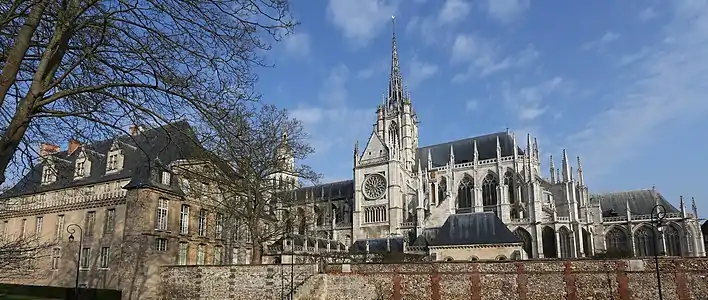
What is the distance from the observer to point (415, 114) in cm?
6494

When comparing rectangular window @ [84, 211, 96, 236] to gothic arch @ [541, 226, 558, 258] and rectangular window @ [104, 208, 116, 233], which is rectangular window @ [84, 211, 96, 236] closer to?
rectangular window @ [104, 208, 116, 233]

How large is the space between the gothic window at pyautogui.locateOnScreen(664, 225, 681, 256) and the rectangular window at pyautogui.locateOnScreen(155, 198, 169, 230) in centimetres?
4212

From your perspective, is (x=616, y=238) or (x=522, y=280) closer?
(x=522, y=280)

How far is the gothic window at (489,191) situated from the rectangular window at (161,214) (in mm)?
35096

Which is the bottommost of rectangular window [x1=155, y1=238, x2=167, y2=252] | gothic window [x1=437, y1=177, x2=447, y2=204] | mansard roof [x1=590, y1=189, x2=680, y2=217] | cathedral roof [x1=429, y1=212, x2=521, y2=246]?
rectangular window [x1=155, y1=238, x2=167, y2=252]

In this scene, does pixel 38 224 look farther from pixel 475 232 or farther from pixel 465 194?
pixel 465 194

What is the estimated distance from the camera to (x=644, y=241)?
45.8m

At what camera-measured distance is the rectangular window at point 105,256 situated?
24.7m

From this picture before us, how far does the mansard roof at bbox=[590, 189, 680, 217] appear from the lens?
158 feet

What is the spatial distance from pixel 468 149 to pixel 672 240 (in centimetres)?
2102

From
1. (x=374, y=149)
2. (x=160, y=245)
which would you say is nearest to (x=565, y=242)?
(x=374, y=149)

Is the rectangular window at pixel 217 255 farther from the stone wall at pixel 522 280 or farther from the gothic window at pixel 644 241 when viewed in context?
the gothic window at pixel 644 241

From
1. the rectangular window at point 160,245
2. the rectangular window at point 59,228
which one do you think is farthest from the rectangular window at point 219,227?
the rectangular window at point 59,228

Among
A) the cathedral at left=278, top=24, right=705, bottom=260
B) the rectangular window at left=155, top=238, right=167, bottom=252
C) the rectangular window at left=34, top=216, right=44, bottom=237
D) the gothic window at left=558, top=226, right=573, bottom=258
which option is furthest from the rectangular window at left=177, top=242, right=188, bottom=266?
the gothic window at left=558, top=226, right=573, bottom=258
